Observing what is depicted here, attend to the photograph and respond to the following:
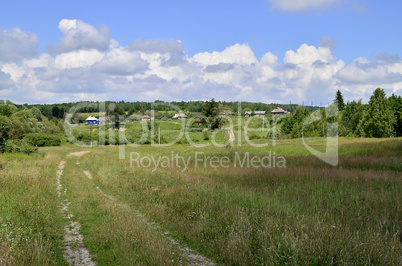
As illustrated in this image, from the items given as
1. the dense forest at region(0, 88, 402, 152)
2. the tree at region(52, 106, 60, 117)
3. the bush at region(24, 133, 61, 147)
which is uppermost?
the tree at region(52, 106, 60, 117)

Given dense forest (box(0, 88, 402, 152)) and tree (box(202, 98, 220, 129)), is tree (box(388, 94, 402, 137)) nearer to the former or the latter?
dense forest (box(0, 88, 402, 152))

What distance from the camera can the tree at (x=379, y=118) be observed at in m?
51.5

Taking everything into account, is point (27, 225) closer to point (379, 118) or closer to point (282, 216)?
point (282, 216)

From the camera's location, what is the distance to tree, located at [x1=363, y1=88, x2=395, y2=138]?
51.5m

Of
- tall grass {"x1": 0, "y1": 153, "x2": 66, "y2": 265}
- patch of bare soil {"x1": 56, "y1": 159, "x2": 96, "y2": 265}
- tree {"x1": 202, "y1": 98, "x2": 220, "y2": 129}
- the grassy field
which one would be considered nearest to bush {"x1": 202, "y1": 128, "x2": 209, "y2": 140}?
tree {"x1": 202, "y1": 98, "x2": 220, "y2": 129}

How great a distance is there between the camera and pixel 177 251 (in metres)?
6.12

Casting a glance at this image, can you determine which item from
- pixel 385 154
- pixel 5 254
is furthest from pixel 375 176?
pixel 5 254

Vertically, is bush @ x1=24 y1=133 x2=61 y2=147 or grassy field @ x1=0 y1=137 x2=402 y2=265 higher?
grassy field @ x1=0 y1=137 x2=402 y2=265

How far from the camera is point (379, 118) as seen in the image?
51.9m

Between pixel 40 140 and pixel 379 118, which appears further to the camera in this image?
pixel 40 140

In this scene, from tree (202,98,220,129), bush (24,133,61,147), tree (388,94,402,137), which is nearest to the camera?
tree (388,94,402,137)

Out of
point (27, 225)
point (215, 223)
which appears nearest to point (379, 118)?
point (215, 223)

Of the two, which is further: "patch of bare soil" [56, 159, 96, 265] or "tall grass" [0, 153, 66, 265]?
"patch of bare soil" [56, 159, 96, 265]

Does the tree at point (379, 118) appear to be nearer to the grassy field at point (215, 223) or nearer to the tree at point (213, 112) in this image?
the tree at point (213, 112)
